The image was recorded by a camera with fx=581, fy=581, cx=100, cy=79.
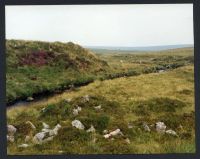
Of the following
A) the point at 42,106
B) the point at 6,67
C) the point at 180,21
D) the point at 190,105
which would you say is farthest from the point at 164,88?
the point at 6,67

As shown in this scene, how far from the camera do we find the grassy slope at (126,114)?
14.8m

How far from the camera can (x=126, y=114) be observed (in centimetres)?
1523

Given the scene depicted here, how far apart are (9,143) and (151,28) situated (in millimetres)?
4756

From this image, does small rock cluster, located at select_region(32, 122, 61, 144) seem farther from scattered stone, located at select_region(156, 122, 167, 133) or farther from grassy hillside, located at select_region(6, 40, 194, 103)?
scattered stone, located at select_region(156, 122, 167, 133)

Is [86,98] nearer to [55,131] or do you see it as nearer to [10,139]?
[55,131]

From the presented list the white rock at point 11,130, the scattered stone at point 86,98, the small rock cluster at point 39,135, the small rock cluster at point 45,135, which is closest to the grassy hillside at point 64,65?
the scattered stone at point 86,98

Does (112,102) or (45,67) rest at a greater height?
(45,67)

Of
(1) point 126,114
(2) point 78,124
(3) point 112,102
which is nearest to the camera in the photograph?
(2) point 78,124

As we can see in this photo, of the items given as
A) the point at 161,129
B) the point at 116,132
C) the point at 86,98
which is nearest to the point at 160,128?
the point at 161,129

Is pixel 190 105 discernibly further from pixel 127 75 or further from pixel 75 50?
pixel 75 50

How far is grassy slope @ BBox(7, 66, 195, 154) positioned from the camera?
581 inches

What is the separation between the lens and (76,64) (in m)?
15.8

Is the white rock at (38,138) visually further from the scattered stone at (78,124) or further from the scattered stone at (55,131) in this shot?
the scattered stone at (78,124)

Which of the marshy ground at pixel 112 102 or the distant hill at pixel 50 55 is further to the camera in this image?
the distant hill at pixel 50 55
